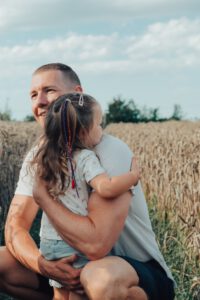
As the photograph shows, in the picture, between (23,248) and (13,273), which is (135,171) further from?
(13,273)

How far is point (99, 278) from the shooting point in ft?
12.4

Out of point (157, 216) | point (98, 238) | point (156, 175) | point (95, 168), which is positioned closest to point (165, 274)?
point (98, 238)

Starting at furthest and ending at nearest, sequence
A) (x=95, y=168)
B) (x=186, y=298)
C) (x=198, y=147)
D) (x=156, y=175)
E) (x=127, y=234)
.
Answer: (x=156, y=175) → (x=198, y=147) → (x=186, y=298) → (x=127, y=234) → (x=95, y=168)

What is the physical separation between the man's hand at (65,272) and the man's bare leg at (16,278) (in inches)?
17.6

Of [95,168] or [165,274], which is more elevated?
[95,168]

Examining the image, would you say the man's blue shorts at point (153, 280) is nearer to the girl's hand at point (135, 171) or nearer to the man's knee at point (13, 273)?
the girl's hand at point (135, 171)

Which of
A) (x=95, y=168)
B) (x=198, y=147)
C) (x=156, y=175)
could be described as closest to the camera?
(x=95, y=168)

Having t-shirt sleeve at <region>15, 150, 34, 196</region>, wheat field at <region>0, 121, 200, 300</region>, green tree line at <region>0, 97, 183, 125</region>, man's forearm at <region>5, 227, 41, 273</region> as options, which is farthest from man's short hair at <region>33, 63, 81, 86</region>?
green tree line at <region>0, 97, 183, 125</region>

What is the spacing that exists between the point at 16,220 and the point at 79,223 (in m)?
0.72

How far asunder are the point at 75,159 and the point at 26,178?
61 cm

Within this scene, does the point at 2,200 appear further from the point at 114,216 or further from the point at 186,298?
the point at 114,216

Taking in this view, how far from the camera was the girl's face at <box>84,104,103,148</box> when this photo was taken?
3.81m

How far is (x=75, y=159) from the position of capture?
3795mm

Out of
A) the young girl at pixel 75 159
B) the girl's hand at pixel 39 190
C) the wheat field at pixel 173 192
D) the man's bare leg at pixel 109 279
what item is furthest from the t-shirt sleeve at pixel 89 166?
the wheat field at pixel 173 192
